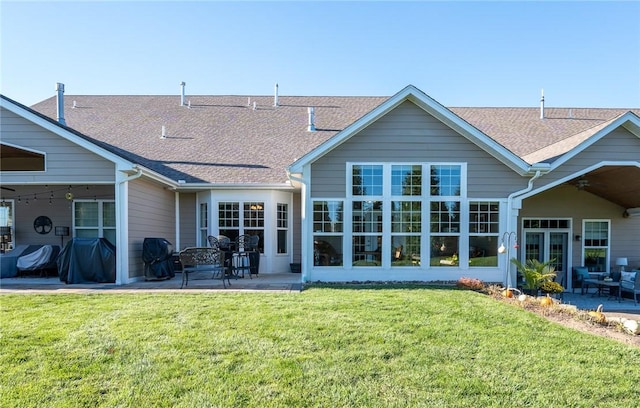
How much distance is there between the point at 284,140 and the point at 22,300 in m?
8.90

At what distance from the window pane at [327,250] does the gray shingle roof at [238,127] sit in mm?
2569

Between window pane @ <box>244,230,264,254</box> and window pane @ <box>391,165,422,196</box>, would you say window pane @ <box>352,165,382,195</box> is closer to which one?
window pane @ <box>391,165,422,196</box>

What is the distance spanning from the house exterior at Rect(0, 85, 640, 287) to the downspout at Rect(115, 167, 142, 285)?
2 centimetres

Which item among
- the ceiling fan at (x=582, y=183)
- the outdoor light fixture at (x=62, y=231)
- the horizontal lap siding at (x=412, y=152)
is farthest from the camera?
the outdoor light fixture at (x=62, y=231)

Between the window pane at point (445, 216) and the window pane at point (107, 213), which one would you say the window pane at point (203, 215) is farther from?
the window pane at point (445, 216)

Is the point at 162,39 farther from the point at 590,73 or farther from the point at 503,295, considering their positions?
the point at 590,73

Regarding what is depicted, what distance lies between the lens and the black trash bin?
375 inches

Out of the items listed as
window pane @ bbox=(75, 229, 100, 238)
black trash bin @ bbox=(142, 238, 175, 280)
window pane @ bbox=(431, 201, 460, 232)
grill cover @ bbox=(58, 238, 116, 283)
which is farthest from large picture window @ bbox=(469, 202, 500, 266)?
window pane @ bbox=(75, 229, 100, 238)

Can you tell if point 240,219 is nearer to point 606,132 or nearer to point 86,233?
point 86,233

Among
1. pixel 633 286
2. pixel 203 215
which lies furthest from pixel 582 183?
pixel 203 215

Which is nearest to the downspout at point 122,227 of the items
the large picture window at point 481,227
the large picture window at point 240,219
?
the large picture window at point 240,219

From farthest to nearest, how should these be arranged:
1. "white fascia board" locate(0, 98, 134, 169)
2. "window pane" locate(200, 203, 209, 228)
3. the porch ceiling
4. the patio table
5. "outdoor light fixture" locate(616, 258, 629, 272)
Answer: "window pane" locate(200, 203, 209, 228), "outdoor light fixture" locate(616, 258, 629, 272), the patio table, the porch ceiling, "white fascia board" locate(0, 98, 134, 169)

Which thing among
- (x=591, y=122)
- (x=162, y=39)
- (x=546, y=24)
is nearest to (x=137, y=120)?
(x=162, y=39)

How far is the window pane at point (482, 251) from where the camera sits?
9.62 meters
